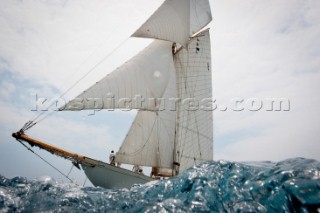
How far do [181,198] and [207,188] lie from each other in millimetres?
542

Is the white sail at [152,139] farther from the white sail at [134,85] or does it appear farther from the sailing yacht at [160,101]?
the white sail at [134,85]

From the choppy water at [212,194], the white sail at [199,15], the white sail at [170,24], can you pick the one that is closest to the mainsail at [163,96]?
the white sail at [170,24]

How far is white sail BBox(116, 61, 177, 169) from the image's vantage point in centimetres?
1797

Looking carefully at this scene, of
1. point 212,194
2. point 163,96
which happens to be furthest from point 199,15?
point 212,194

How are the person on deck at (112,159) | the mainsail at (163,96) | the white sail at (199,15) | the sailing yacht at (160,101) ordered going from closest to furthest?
the sailing yacht at (160,101) < the mainsail at (163,96) < the person on deck at (112,159) < the white sail at (199,15)

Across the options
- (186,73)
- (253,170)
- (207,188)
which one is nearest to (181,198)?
(207,188)

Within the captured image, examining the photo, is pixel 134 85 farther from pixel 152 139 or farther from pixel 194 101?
pixel 194 101

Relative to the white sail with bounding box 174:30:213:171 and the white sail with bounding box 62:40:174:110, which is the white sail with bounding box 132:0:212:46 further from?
the white sail with bounding box 174:30:213:171

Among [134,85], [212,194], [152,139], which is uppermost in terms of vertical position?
[134,85]

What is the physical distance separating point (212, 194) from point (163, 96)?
15.4m

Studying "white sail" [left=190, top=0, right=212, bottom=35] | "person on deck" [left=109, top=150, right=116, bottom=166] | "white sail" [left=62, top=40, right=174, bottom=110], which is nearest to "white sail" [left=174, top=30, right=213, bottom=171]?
"white sail" [left=190, top=0, right=212, bottom=35]

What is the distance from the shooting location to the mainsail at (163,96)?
52.3ft

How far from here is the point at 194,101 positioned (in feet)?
81.6

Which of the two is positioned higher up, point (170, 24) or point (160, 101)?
point (170, 24)
